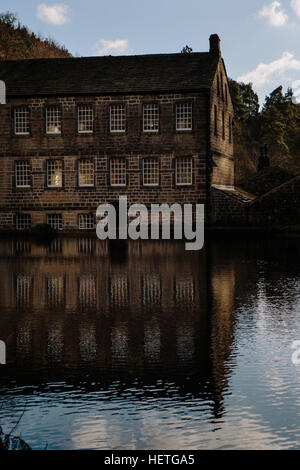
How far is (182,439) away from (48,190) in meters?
37.2

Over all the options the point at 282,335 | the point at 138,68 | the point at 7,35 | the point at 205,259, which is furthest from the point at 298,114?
the point at 282,335

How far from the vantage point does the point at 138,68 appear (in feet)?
136

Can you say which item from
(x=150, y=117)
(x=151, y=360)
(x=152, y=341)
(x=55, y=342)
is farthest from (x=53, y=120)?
(x=151, y=360)

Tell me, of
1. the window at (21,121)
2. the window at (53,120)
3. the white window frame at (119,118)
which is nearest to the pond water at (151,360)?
the white window frame at (119,118)

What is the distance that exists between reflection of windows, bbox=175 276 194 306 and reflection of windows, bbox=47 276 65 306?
223cm

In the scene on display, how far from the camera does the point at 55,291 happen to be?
Answer: 1372cm

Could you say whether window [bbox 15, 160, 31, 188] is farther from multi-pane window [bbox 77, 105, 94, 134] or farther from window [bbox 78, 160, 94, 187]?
multi-pane window [bbox 77, 105, 94, 134]

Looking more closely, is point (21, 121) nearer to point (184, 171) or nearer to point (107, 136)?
point (107, 136)

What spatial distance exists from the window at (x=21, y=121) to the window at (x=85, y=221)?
6380 millimetres

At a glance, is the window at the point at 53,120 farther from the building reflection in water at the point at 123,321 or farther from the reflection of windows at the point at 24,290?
the reflection of windows at the point at 24,290

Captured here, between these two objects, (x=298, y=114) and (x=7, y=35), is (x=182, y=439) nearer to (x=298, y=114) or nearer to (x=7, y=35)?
(x=7, y=35)

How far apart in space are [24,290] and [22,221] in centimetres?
2898

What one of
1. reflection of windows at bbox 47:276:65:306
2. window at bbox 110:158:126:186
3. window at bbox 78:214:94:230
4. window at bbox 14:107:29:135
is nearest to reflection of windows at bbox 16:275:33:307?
reflection of windows at bbox 47:276:65:306

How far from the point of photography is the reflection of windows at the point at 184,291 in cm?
1240
